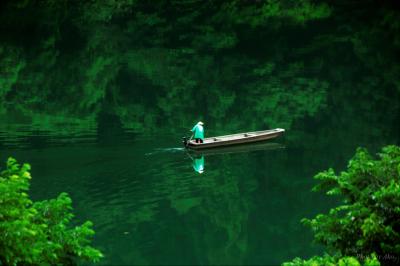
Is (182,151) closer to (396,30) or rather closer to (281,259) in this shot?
(281,259)

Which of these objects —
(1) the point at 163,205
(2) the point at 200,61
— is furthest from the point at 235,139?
(2) the point at 200,61

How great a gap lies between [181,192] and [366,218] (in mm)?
15436

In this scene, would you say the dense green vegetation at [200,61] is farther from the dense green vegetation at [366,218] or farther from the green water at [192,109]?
the dense green vegetation at [366,218]

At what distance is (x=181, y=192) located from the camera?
24.6 m

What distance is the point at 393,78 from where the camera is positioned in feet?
154

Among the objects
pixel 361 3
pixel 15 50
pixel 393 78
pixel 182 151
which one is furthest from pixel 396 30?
pixel 182 151

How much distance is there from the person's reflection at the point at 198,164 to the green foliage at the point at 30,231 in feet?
60.5

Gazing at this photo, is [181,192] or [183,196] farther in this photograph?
[181,192]

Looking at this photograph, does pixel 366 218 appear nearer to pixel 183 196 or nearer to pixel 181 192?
pixel 183 196

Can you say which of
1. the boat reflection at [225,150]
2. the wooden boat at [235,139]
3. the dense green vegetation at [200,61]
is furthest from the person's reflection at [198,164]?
the dense green vegetation at [200,61]

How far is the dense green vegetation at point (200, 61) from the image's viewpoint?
3956 cm

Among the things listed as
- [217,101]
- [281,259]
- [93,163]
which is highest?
[217,101]

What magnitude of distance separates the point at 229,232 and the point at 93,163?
933 cm

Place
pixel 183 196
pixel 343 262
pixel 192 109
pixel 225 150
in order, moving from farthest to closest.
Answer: pixel 192 109 → pixel 225 150 → pixel 183 196 → pixel 343 262
